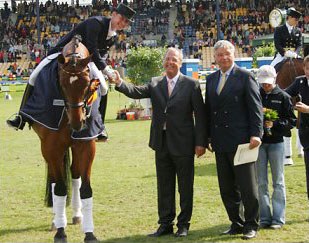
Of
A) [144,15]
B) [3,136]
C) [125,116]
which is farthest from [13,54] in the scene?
[3,136]

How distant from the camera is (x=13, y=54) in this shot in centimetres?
4972

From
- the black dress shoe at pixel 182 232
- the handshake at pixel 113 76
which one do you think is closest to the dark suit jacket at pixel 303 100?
the black dress shoe at pixel 182 232

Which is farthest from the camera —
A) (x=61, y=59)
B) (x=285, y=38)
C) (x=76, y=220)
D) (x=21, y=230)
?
(x=285, y=38)

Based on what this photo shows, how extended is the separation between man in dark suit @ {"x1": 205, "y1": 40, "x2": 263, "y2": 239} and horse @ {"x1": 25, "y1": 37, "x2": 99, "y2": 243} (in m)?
1.27

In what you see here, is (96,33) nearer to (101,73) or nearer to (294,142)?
(101,73)

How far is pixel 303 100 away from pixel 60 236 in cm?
305

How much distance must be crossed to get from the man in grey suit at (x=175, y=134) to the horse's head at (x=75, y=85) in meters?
0.67

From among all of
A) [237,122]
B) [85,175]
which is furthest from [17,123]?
[237,122]

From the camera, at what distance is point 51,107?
21.5 ft

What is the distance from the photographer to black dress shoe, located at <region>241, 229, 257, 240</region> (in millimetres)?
6379

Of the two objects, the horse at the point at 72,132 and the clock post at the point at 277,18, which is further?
A: the clock post at the point at 277,18

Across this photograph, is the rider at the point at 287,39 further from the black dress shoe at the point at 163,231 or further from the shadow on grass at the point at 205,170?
the black dress shoe at the point at 163,231

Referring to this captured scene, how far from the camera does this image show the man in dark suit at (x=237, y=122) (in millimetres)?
6426

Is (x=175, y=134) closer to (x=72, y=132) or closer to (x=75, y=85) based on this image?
(x=72, y=132)
